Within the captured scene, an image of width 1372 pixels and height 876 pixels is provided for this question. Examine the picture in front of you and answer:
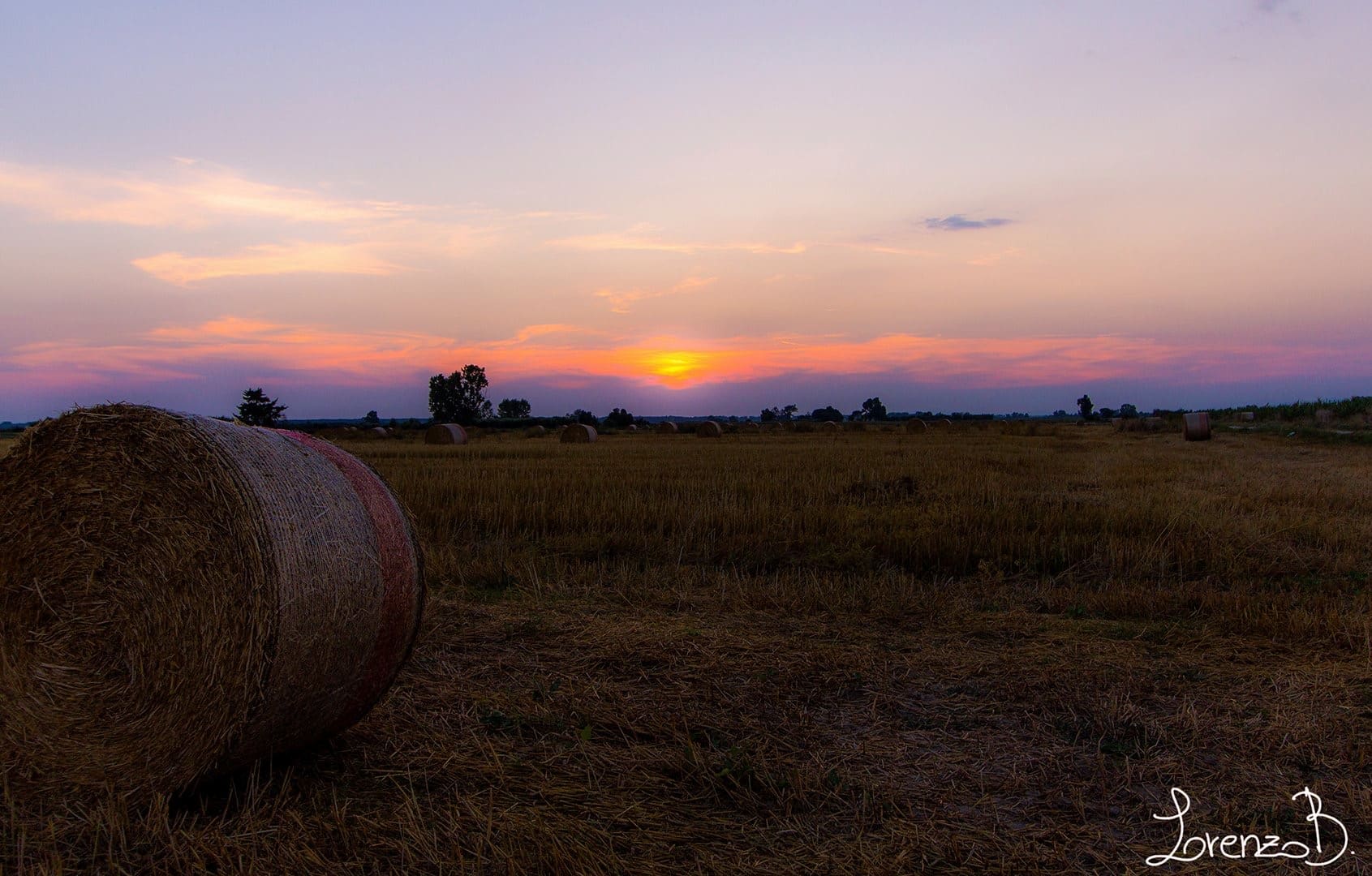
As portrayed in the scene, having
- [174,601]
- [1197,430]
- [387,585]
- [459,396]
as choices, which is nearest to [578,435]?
[1197,430]

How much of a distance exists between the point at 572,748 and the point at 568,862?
3.36ft

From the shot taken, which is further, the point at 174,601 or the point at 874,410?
the point at 874,410

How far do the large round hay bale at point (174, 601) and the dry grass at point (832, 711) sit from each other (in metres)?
0.31

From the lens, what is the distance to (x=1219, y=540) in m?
9.17

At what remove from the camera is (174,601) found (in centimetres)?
367

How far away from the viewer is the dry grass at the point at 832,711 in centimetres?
328

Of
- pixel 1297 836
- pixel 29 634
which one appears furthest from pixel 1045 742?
pixel 29 634

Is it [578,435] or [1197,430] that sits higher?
[1197,430]
